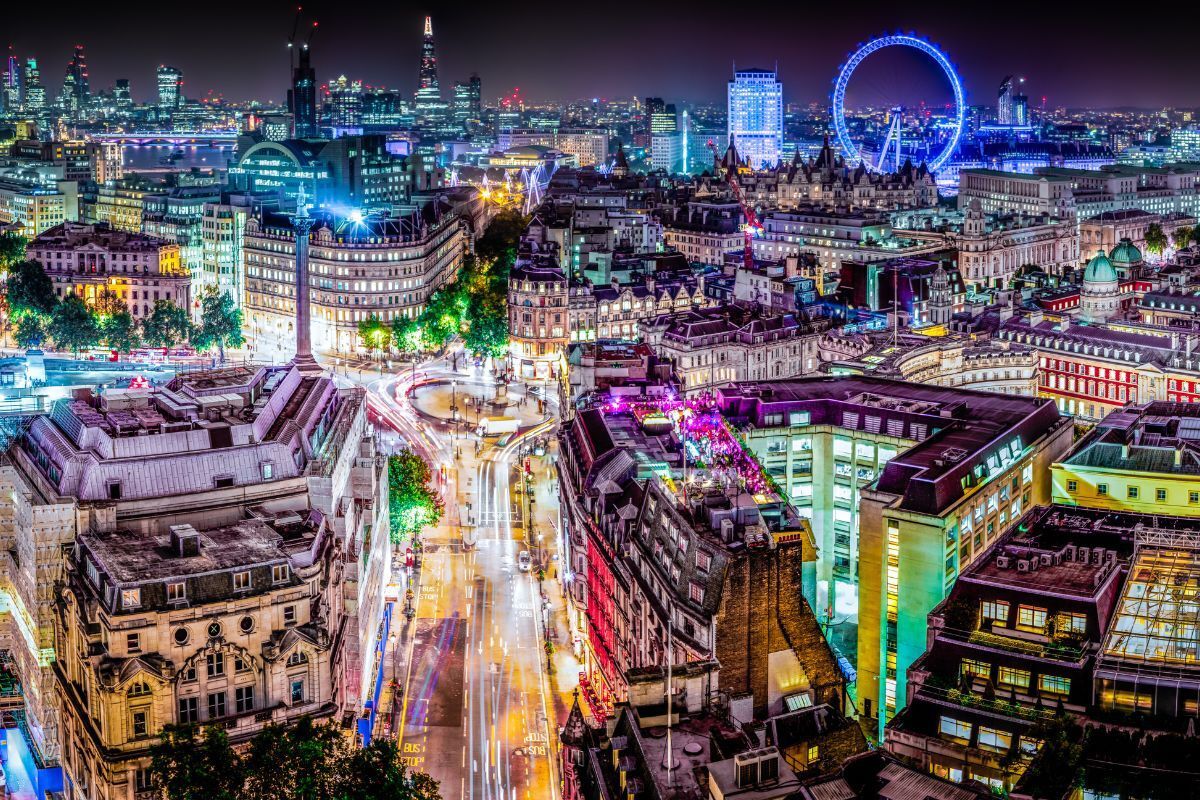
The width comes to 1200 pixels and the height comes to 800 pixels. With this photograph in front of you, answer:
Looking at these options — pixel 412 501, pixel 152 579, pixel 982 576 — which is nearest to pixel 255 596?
pixel 152 579

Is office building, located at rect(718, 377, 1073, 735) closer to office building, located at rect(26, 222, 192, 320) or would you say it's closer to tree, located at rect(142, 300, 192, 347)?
tree, located at rect(142, 300, 192, 347)

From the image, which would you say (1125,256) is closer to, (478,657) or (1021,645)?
(478,657)

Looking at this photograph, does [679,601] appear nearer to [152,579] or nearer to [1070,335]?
[152,579]

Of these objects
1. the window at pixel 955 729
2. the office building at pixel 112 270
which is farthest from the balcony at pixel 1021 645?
the office building at pixel 112 270

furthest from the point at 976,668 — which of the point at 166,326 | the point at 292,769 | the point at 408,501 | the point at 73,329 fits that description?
the point at 166,326

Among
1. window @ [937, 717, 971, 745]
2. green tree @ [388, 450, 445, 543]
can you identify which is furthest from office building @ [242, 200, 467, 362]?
window @ [937, 717, 971, 745]

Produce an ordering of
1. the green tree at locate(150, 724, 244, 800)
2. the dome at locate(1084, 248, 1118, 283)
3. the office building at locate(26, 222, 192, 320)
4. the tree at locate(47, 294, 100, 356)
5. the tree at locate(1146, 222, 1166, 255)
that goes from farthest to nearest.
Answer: the tree at locate(1146, 222, 1166, 255), the office building at locate(26, 222, 192, 320), the tree at locate(47, 294, 100, 356), the dome at locate(1084, 248, 1118, 283), the green tree at locate(150, 724, 244, 800)

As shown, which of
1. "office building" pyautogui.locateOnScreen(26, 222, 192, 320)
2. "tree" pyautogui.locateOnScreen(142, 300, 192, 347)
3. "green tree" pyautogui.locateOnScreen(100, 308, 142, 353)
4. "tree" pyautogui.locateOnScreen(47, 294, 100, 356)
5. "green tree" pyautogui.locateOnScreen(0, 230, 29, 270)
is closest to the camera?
"tree" pyautogui.locateOnScreen(47, 294, 100, 356)
